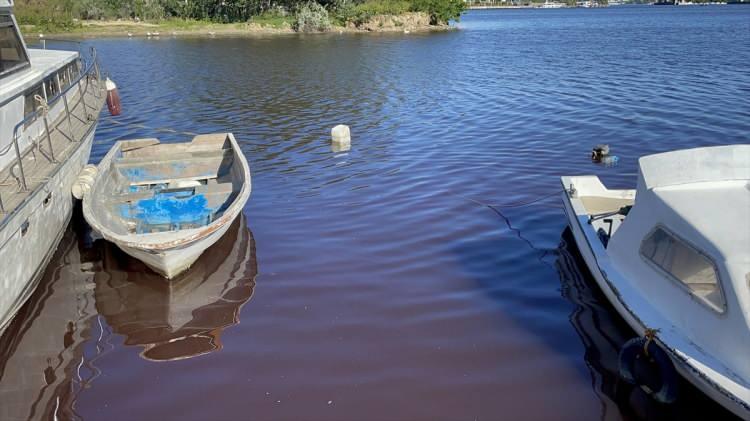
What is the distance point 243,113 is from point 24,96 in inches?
513

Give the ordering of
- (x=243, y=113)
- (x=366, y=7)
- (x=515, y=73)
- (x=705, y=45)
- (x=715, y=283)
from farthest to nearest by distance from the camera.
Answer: (x=366, y=7)
(x=705, y=45)
(x=515, y=73)
(x=243, y=113)
(x=715, y=283)

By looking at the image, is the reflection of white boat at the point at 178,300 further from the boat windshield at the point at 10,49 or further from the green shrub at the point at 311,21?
the green shrub at the point at 311,21

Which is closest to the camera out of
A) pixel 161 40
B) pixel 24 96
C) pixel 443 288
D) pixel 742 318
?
pixel 742 318

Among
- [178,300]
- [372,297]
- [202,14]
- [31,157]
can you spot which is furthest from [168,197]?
[202,14]

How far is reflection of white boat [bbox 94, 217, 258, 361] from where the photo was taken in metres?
8.28

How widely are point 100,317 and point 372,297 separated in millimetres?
4280

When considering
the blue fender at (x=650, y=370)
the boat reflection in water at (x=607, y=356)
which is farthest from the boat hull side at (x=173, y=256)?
the blue fender at (x=650, y=370)

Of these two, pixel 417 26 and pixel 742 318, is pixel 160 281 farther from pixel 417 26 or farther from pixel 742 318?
pixel 417 26

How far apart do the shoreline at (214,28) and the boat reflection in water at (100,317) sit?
2496 inches

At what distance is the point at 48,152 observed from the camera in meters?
11.5

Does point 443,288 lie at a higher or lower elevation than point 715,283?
lower

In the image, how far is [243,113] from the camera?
966 inches

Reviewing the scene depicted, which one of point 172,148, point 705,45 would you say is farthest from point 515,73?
point 172,148

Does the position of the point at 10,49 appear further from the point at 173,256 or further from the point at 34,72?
the point at 173,256
